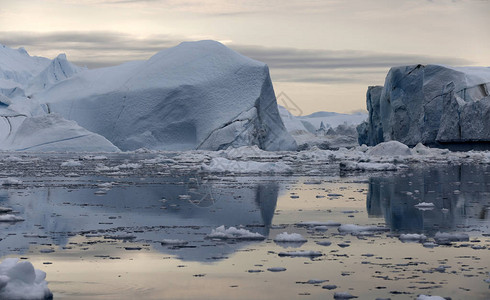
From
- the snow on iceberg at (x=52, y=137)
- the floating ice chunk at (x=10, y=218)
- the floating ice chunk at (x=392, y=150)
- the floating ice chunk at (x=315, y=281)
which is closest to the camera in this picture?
the floating ice chunk at (x=315, y=281)

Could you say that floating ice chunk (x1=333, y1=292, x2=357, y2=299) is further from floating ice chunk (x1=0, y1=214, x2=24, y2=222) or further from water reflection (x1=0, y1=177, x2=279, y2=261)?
floating ice chunk (x1=0, y1=214, x2=24, y2=222)

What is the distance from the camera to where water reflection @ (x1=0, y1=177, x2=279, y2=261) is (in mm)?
5461

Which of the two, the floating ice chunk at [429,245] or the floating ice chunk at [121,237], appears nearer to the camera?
the floating ice chunk at [429,245]

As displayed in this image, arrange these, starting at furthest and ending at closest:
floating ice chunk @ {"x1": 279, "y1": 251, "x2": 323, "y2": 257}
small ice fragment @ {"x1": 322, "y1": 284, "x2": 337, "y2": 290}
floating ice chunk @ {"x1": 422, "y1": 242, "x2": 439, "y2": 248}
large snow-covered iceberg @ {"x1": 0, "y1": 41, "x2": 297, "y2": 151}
A: large snow-covered iceberg @ {"x1": 0, "y1": 41, "x2": 297, "y2": 151} → floating ice chunk @ {"x1": 422, "y1": 242, "x2": 439, "y2": 248} → floating ice chunk @ {"x1": 279, "y1": 251, "x2": 323, "y2": 257} → small ice fragment @ {"x1": 322, "y1": 284, "x2": 337, "y2": 290}

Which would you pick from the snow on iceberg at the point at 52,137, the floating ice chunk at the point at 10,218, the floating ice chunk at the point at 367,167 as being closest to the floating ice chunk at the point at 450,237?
the floating ice chunk at the point at 10,218

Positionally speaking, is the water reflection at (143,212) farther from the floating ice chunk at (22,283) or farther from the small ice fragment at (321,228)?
the floating ice chunk at (22,283)

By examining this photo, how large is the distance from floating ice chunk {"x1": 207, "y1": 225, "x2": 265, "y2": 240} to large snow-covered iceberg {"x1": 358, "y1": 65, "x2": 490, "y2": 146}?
24687mm

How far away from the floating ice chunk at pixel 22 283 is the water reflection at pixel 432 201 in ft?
11.3

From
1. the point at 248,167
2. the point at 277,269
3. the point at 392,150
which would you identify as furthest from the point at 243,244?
the point at 392,150

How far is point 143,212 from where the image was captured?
24.2ft

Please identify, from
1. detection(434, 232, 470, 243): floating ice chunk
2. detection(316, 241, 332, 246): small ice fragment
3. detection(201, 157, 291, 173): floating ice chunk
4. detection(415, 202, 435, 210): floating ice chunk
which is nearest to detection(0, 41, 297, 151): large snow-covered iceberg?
detection(201, 157, 291, 173): floating ice chunk

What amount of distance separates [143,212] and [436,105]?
85.5 feet

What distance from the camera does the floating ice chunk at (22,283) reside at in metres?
3.50

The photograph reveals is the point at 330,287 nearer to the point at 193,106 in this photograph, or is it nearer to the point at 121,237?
the point at 121,237
